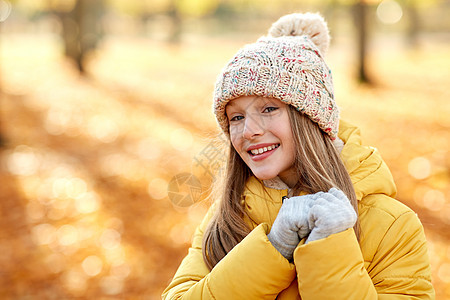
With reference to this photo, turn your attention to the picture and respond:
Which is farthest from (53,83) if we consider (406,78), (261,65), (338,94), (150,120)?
(261,65)

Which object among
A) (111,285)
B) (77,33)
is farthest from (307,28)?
(77,33)

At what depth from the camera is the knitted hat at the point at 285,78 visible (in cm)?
199

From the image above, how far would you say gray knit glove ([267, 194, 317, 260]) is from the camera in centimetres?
173

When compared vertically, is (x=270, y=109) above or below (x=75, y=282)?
above

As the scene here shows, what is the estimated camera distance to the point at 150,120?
10.6 meters

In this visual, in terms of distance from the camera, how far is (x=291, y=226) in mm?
1744

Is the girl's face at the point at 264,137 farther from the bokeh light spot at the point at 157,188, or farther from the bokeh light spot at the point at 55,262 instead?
the bokeh light spot at the point at 157,188

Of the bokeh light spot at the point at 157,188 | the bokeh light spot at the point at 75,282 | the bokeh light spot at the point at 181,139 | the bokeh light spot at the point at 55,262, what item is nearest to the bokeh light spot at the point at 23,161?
the bokeh light spot at the point at 157,188

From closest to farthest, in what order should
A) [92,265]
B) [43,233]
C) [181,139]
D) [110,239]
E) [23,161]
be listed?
[92,265], [110,239], [43,233], [23,161], [181,139]

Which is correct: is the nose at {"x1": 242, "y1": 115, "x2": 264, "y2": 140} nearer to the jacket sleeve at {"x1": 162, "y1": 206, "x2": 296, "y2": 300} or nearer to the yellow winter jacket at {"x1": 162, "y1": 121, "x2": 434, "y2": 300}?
the yellow winter jacket at {"x1": 162, "y1": 121, "x2": 434, "y2": 300}

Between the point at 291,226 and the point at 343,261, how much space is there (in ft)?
0.73

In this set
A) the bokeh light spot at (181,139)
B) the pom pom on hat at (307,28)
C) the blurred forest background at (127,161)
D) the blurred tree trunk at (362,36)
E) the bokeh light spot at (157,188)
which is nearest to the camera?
the pom pom on hat at (307,28)

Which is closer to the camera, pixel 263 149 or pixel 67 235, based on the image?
pixel 263 149

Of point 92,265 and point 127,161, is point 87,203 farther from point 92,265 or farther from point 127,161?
point 127,161
